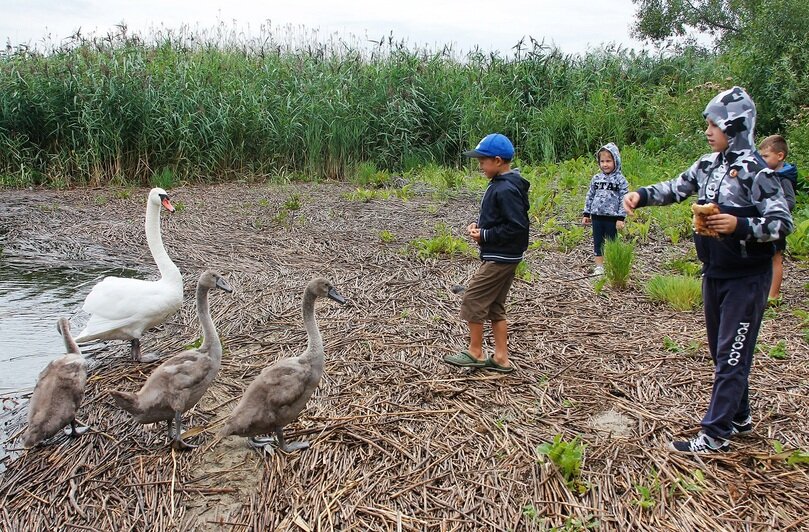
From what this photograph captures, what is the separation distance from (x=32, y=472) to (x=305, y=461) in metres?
1.51

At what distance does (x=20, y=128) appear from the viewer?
13.5 meters

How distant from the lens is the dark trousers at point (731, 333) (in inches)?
134

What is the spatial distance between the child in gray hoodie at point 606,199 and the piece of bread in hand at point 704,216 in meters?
3.70

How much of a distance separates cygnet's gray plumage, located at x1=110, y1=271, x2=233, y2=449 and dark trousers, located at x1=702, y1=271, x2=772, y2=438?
2.81m

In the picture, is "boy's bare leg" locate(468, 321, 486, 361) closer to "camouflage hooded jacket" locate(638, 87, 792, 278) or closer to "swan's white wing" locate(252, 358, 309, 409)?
"swan's white wing" locate(252, 358, 309, 409)

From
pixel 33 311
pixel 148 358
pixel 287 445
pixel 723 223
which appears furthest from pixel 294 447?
pixel 33 311

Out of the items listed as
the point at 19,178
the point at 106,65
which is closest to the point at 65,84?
the point at 106,65

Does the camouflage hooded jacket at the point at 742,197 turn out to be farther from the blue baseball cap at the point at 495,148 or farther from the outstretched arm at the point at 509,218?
the blue baseball cap at the point at 495,148

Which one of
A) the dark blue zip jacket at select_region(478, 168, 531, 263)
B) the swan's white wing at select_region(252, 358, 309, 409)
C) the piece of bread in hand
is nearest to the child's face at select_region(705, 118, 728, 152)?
the piece of bread in hand

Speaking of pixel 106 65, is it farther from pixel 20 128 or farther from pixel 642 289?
pixel 642 289

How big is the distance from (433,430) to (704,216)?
1.88 meters

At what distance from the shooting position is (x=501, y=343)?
4844 mm

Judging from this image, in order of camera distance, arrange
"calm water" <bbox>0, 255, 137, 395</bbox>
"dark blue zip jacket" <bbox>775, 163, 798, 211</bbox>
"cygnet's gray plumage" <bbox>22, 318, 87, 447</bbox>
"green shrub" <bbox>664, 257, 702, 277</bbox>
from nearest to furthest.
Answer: "cygnet's gray plumage" <bbox>22, 318, 87, 447</bbox> → "calm water" <bbox>0, 255, 137, 395</bbox> → "dark blue zip jacket" <bbox>775, 163, 798, 211</bbox> → "green shrub" <bbox>664, 257, 702, 277</bbox>

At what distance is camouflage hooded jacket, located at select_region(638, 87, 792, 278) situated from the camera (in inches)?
126
